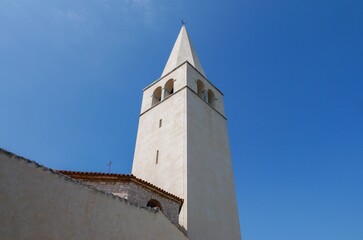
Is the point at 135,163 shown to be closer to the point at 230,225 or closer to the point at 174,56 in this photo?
the point at 230,225

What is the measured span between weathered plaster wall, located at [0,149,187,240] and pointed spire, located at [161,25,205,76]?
14.6 m

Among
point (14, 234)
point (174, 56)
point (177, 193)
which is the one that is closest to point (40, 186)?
point (14, 234)

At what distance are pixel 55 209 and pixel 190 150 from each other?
878 centimetres

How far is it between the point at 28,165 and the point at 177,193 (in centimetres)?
776

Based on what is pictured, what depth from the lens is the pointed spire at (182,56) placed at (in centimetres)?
2093

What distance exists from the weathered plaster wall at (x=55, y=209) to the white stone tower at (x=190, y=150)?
4.93 metres

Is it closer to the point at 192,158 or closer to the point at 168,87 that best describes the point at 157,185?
the point at 192,158

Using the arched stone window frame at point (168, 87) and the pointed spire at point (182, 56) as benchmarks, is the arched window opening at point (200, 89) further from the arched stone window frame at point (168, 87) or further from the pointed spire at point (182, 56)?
the arched stone window frame at point (168, 87)

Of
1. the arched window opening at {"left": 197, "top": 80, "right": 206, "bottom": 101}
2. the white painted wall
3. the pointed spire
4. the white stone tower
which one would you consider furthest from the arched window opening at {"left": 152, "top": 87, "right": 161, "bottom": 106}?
the arched window opening at {"left": 197, "top": 80, "right": 206, "bottom": 101}

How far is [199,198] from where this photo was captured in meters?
12.8

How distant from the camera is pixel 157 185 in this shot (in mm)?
13898

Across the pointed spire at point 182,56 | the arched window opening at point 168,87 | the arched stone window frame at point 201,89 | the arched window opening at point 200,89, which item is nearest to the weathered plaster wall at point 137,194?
the arched window opening at point 168,87

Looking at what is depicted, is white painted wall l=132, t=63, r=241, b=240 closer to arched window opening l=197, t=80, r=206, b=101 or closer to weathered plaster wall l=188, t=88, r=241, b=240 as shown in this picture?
weathered plaster wall l=188, t=88, r=241, b=240

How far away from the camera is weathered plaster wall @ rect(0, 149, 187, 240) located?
213 inches
